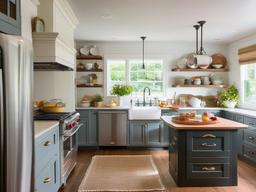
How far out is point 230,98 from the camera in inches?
219

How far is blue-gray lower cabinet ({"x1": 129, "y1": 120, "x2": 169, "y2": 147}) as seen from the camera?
5.42 meters

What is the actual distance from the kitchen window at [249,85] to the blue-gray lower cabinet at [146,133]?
1.86m

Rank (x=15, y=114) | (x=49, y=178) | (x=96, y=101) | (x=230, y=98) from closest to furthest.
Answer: (x=15, y=114) → (x=49, y=178) → (x=230, y=98) → (x=96, y=101)

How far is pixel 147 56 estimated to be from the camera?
6.09 meters

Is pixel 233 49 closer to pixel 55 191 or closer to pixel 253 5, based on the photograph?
pixel 253 5

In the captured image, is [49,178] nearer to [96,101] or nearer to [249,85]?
[96,101]

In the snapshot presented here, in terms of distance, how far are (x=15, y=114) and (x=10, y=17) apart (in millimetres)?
878

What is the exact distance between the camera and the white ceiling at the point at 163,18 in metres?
3.25

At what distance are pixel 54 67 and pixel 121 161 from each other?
210 centimetres

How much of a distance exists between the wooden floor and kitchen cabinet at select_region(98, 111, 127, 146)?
21cm

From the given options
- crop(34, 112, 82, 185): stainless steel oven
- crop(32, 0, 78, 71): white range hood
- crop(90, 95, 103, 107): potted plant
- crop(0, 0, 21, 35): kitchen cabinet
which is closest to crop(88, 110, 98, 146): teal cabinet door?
crop(90, 95, 103, 107): potted plant

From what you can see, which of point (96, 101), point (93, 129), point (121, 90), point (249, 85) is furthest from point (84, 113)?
point (249, 85)

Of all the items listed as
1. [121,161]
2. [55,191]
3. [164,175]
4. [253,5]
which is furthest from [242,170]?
[55,191]

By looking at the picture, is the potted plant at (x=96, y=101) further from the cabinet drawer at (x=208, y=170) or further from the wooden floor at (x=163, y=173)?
the cabinet drawer at (x=208, y=170)
